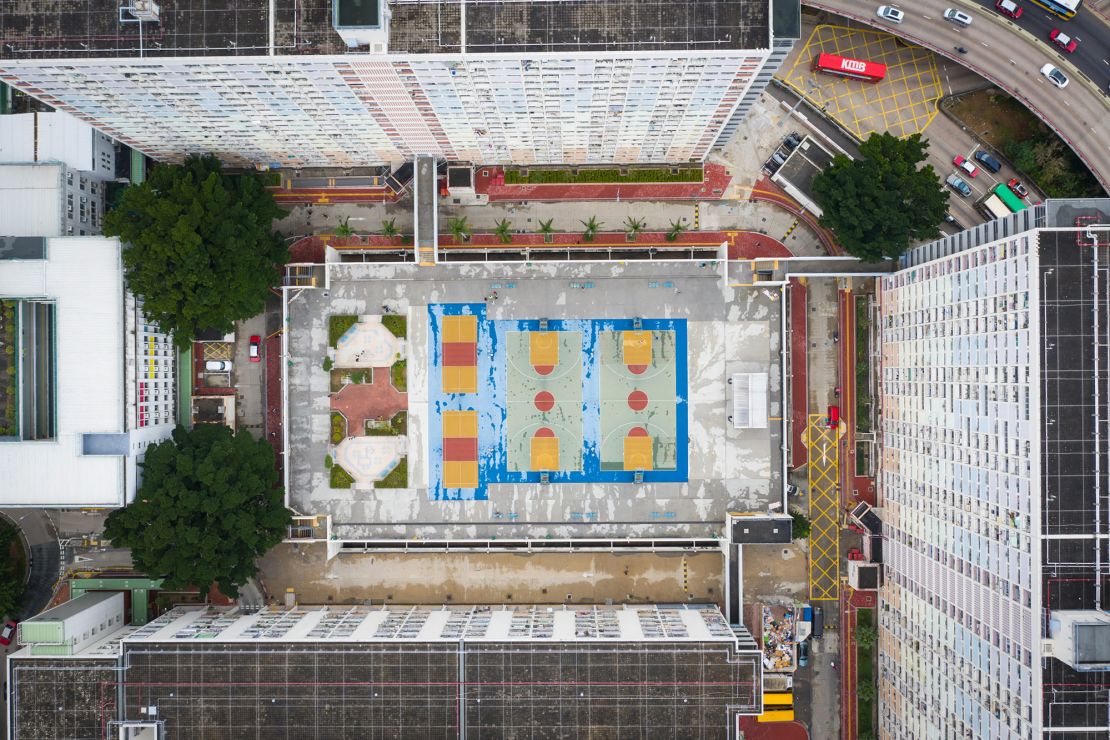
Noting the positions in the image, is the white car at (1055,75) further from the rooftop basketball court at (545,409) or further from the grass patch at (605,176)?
the rooftop basketball court at (545,409)

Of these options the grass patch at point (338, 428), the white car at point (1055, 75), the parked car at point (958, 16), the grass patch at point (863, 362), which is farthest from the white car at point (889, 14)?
the grass patch at point (338, 428)

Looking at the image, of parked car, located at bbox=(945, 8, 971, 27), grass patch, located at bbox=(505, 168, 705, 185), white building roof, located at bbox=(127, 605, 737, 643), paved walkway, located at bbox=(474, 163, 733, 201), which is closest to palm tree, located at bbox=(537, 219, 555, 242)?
paved walkway, located at bbox=(474, 163, 733, 201)

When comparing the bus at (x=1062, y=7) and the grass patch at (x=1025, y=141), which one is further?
the grass patch at (x=1025, y=141)

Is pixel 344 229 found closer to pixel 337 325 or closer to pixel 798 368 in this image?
pixel 337 325

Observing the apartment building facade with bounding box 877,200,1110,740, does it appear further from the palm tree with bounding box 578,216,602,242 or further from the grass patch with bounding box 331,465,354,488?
the grass patch with bounding box 331,465,354,488

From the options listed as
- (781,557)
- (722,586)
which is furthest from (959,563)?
(722,586)

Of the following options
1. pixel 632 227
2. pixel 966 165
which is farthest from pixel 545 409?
pixel 966 165

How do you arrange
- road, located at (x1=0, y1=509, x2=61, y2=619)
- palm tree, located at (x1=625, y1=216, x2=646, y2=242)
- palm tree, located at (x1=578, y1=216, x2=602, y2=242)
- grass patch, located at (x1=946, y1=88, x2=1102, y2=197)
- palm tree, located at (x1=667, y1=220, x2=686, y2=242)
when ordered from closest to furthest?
1. palm tree, located at (x1=578, y1=216, x2=602, y2=242)
2. palm tree, located at (x1=667, y1=220, x2=686, y2=242)
3. grass patch, located at (x1=946, y1=88, x2=1102, y2=197)
4. palm tree, located at (x1=625, y1=216, x2=646, y2=242)
5. road, located at (x1=0, y1=509, x2=61, y2=619)
